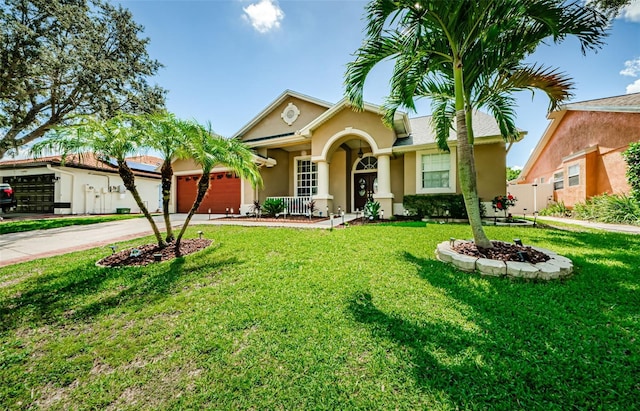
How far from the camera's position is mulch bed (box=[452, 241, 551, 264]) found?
422 centimetres

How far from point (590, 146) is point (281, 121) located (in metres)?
17.2

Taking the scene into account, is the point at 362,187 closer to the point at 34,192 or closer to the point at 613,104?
the point at 613,104

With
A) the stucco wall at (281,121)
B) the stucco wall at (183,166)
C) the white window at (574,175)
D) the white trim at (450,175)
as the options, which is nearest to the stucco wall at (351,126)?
the white trim at (450,175)

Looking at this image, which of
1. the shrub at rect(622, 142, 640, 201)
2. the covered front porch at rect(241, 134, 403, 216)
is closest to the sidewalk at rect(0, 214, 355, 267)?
the covered front porch at rect(241, 134, 403, 216)

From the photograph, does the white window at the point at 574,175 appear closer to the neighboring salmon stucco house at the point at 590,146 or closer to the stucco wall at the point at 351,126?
the neighboring salmon stucco house at the point at 590,146

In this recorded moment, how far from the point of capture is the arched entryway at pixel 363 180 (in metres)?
13.4

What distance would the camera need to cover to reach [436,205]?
1038cm

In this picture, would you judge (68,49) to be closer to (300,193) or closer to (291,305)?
(300,193)

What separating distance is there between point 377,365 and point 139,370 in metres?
2.23

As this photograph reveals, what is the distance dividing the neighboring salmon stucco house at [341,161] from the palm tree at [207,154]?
594 centimetres

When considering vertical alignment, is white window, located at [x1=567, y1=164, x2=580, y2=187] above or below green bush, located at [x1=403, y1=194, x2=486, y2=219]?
above

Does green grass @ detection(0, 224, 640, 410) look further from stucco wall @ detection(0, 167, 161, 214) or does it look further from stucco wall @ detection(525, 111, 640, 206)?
stucco wall @ detection(0, 167, 161, 214)

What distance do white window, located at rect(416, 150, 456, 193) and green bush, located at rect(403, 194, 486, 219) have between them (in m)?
0.61

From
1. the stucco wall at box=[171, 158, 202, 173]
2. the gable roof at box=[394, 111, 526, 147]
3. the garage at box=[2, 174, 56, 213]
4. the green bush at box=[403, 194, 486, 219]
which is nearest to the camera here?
the green bush at box=[403, 194, 486, 219]
